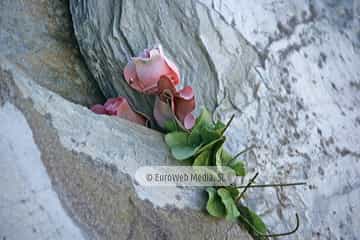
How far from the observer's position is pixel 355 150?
1021 millimetres

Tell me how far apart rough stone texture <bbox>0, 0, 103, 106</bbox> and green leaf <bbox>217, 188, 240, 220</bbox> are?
41 cm

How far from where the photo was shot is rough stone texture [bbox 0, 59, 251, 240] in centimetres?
75

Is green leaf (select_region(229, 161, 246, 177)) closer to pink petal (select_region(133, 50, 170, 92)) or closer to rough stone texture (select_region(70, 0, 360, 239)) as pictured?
rough stone texture (select_region(70, 0, 360, 239))

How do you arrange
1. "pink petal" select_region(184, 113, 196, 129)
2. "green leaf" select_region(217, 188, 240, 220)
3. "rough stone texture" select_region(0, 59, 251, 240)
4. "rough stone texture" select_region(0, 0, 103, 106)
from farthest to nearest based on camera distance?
1. "rough stone texture" select_region(0, 0, 103, 106)
2. "pink petal" select_region(184, 113, 196, 129)
3. "green leaf" select_region(217, 188, 240, 220)
4. "rough stone texture" select_region(0, 59, 251, 240)

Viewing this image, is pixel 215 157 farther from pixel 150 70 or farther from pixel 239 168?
pixel 150 70

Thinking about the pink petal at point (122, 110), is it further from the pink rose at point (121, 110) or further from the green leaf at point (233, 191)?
the green leaf at point (233, 191)

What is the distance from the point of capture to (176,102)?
0.99m

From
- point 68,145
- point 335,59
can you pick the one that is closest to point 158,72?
point 68,145

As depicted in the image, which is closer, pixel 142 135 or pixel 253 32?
pixel 142 135

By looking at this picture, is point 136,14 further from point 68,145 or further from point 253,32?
point 68,145

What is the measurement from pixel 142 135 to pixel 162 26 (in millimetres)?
256

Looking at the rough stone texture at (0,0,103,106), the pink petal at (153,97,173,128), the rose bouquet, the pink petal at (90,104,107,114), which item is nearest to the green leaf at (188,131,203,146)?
the rose bouquet

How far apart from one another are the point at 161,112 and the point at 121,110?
0.08 m

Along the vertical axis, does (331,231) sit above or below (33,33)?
below
